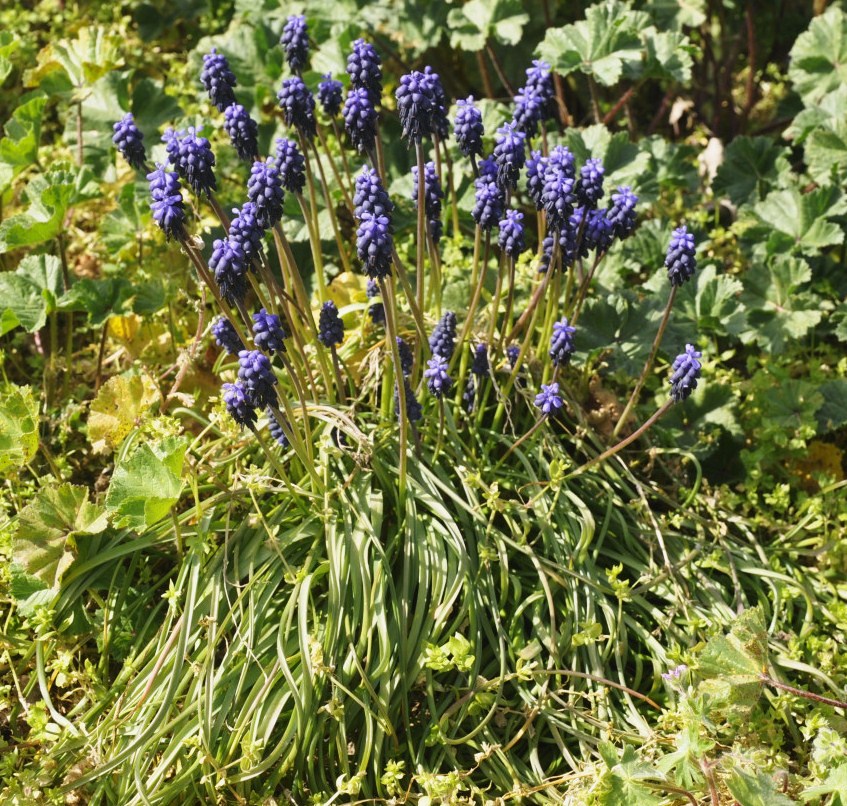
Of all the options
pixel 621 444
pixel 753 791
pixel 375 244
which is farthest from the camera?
pixel 621 444

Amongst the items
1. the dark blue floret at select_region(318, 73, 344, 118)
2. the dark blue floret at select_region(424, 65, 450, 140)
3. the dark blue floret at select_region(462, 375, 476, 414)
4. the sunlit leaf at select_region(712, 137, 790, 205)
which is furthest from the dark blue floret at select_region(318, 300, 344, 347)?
the sunlit leaf at select_region(712, 137, 790, 205)

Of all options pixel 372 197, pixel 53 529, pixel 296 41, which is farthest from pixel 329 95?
pixel 53 529

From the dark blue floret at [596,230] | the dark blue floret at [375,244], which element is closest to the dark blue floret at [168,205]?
the dark blue floret at [375,244]

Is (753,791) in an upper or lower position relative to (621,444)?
lower

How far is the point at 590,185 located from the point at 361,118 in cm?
82

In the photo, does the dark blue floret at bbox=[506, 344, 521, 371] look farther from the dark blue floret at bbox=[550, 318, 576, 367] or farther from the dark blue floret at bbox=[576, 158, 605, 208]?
the dark blue floret at bbox=[576, 158, 605, 208]

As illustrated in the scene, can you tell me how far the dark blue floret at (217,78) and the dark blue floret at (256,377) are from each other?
48.1 inches

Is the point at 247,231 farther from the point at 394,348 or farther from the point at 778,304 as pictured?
the point at 778,304

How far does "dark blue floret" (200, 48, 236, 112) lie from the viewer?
351 centimetres

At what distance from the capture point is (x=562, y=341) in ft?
11.2

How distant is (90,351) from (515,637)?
101 inches

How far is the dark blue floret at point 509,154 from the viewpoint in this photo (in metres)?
3.22

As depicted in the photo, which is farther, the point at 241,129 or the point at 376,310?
the point at 376,310

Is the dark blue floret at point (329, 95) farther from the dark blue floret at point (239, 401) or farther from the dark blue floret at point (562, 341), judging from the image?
the dark blue floret at point (239, 401)
